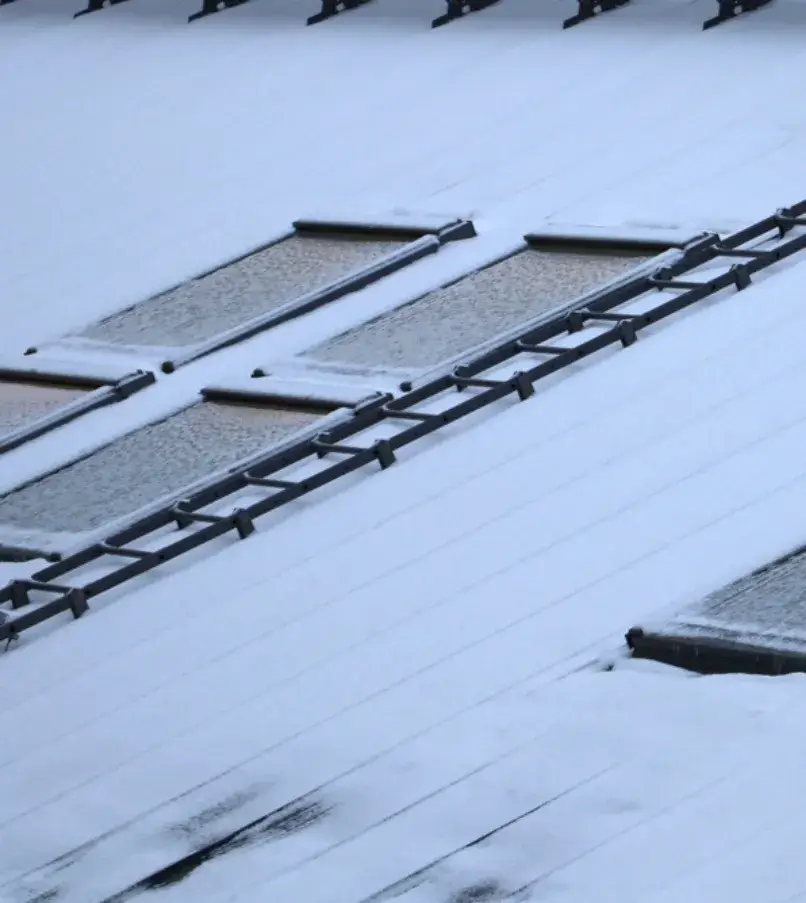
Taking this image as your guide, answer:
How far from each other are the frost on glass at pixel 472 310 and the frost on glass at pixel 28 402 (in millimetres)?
993

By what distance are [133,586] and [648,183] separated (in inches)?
115

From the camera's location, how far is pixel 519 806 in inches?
204

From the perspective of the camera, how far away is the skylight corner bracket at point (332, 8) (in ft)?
39.6

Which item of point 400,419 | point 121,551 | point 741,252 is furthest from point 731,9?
point 121,551

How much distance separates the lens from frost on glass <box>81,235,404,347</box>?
345 inches

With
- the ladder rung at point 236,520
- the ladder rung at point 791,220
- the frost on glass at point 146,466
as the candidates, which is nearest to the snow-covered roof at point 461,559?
the ladder rung at point 236,520

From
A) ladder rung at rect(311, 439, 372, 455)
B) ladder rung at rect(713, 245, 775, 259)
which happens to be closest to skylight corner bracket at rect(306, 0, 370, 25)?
ladder rung at rect(713, 245, 775, 259)

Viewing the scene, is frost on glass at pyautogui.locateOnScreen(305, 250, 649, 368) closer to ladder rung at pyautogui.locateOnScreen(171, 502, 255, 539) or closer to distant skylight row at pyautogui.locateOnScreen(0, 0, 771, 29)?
ladder rung at pyautogui.locateOnScreen(171, 502, 255, 539)

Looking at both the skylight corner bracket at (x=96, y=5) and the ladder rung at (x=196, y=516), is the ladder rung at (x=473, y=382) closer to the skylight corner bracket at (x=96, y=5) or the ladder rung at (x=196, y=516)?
the ladder rung at (x=196, y=516)

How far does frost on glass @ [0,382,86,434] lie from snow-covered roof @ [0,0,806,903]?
0.70ft

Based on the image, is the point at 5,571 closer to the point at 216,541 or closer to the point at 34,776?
the point at 216,541

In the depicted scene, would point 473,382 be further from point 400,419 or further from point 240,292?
point 240,292

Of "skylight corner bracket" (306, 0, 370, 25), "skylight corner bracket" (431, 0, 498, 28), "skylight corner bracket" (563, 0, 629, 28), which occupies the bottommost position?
"skylight corner bracket" (563, 0, 629, 28)

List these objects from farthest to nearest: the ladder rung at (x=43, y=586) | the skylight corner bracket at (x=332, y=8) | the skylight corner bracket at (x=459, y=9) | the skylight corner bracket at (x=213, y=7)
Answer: the skylight corner bracket at (x=213, y=7) < the skylight corner bracket at (x=332, y=8) < the skylight corner bracket at (x=459, y=9) < the ladder rung at (x=43, y=586)
